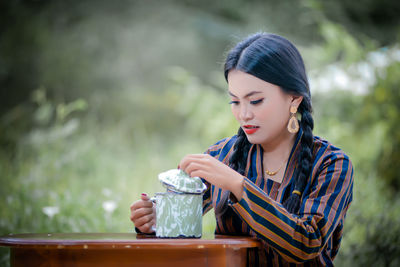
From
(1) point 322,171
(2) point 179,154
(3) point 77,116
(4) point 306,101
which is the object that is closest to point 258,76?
(4) point 306,101

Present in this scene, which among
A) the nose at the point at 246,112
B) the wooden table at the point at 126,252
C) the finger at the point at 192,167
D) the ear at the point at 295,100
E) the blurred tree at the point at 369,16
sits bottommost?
the wooden table at the point at 126,252

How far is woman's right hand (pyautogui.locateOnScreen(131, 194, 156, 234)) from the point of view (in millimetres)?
1761

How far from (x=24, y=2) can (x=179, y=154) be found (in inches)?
130

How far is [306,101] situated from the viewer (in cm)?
184

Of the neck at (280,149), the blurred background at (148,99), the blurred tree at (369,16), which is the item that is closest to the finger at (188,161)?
the neck at (280,149)

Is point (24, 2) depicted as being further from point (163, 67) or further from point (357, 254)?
point (357, 254)

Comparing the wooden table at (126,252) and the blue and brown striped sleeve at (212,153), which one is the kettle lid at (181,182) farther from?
the blue and brown striped sleeve at (212,153)

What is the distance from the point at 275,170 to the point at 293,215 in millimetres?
336

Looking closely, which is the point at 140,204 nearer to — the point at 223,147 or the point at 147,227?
the point at 147,227

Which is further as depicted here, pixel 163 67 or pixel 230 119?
pixel 163 67

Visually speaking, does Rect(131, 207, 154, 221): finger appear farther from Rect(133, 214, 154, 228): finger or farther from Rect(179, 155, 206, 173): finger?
Rect(179, 155, 206, 173): finger

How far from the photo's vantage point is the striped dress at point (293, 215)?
4.76 feet

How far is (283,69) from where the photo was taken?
5.68ft

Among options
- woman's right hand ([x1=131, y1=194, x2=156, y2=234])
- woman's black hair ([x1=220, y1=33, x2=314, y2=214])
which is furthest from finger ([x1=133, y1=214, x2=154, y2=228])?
woman's black hair ([x1=220, y1=33, x2=314, y2=214])
